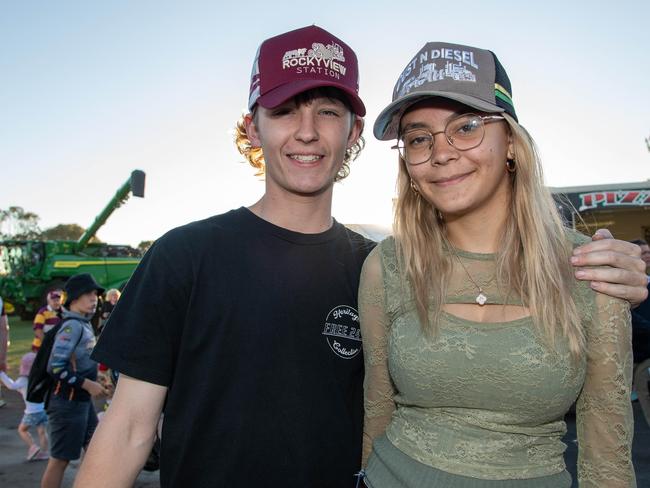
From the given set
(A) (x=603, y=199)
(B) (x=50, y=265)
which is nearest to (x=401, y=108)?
(A) (x=603, y=199)

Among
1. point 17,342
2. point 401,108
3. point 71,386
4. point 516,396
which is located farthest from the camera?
point 17,342

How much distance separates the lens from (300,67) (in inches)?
84.4

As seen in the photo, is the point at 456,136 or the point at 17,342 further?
the point at 17,342

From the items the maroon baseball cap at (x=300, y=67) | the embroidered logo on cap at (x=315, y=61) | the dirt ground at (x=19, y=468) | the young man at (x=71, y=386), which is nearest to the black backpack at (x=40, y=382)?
the young man at (x=71, y=386)

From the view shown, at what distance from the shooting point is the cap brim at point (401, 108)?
1800mm

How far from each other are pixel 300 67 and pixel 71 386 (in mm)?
4058

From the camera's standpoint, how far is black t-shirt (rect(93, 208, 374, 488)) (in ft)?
5.81

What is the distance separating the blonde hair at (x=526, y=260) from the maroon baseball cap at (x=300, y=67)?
0.70 meters

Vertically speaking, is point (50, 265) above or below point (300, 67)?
below

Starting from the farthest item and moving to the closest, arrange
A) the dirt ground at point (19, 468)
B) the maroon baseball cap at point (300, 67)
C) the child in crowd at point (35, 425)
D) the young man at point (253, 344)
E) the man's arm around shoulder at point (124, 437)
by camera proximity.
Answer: the child in crowd at point (35, 425), the dirt ground at point (19, 468), the maroon baseball cap at point (300, 67), the young man at point (253, 344), the man's arm around shoulder at point (124, 437)

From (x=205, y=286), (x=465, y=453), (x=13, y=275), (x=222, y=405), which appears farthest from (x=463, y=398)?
(x=13, y=275)

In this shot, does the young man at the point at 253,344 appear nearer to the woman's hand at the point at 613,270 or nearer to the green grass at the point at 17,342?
the woman's hand at the point at 613,270

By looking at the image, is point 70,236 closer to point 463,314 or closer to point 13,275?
point 13,275

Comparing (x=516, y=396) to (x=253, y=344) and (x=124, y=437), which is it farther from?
(x=124, y=437)
